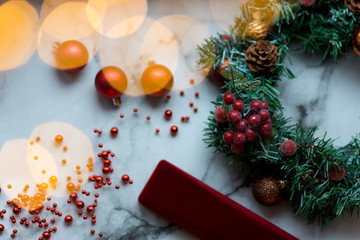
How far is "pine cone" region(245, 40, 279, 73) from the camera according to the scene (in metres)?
1.09

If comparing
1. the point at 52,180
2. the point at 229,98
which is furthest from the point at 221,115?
the point at 52,180

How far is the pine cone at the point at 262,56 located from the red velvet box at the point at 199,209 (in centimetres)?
33

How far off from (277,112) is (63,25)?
636 millimetres

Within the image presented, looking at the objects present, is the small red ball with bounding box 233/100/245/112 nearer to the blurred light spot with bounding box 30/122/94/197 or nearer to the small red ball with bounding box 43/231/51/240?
the blurred light spot with bounding box 30/122/94/197

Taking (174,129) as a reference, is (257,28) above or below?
above

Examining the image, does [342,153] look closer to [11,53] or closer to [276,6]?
[276,6]

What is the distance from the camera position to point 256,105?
1.05 metres

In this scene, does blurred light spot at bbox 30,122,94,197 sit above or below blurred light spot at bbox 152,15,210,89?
below

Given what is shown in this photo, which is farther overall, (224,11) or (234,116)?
(224,11)

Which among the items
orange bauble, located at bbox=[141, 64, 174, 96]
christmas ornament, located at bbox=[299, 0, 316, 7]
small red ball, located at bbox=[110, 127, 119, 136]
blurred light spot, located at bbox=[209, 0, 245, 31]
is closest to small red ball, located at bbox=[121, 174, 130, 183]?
small red ball, located at bbox=[110, 127, 119, 136]

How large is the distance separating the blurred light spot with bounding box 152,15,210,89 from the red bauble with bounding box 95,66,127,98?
4.6 inches

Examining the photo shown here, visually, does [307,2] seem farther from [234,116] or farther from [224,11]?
[234,116]

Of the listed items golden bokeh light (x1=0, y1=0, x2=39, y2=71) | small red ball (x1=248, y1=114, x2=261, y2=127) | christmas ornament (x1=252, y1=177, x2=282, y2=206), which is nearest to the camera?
small red ball (x1=248, y1=114, x2=261, y2=127)

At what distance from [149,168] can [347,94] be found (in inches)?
22.9
